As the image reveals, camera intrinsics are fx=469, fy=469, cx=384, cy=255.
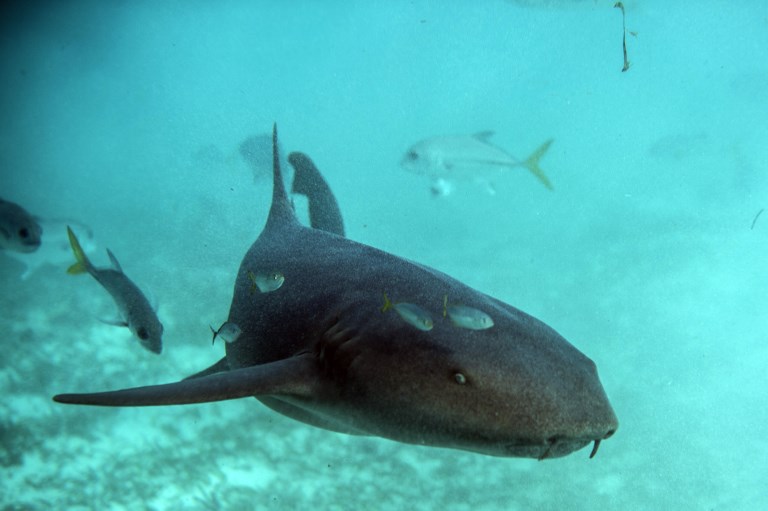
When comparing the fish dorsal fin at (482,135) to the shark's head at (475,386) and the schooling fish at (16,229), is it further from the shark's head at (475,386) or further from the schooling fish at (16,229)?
the shark's head at (475,386)

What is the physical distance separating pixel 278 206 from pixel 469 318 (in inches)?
97.8

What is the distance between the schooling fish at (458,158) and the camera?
828 centimetres

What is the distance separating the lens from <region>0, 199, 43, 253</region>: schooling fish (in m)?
5.11

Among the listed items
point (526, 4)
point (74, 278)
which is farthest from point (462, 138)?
point (526, 4)

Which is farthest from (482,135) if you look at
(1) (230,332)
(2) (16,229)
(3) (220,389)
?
(3) (220,389)

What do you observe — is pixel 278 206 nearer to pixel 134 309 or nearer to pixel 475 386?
pixel 134 309

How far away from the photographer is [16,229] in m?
5.14

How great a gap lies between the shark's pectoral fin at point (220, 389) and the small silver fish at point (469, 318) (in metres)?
0.65

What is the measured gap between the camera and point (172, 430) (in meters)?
9.71

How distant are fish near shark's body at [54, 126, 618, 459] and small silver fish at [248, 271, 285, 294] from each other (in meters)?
0.30

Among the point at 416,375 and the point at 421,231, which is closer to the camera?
the point at 416,375

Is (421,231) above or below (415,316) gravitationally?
above

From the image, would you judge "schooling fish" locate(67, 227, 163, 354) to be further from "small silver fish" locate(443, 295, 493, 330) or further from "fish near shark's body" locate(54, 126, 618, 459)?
"small silver fish" locate(443, 295, 493, 330)

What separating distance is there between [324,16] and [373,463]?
147ft
